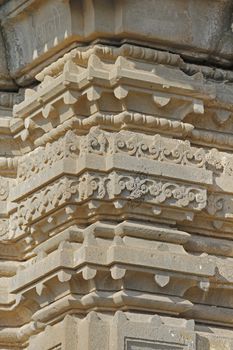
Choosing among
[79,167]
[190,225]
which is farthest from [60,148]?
[190,225]

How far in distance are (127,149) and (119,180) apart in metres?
0.24

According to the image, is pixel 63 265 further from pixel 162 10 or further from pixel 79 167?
pixel 162 10

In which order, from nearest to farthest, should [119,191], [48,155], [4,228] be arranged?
[119,191]
[48,155]
[4,228]

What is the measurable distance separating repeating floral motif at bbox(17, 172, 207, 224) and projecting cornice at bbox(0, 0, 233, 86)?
1.00 m

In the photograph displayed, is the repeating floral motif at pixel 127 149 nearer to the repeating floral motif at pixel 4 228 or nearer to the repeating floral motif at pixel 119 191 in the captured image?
the repeating floral motif at pixel 119 191

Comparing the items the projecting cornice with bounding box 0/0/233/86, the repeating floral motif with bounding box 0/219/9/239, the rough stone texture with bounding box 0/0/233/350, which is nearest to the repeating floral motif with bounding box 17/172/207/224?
the rough stone texture with bounding box 0/0/233/350

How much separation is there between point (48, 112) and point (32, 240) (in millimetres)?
860

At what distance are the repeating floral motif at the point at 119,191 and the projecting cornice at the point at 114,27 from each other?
100 cm

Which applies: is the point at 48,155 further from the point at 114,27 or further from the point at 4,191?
the point at 114,27

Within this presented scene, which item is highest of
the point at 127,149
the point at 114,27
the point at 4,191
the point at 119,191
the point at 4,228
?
the point at 114,27

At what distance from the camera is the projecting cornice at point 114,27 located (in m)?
12.0

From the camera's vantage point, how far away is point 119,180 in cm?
1152

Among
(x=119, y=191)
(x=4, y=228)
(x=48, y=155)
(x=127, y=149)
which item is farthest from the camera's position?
(x=4, y=228)

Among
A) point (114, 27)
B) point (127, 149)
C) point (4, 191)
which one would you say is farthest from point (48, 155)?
point (114, 27)
